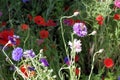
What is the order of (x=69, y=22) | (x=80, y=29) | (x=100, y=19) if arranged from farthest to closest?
(x=69, y=22), (x=100, y=19), (x=80, y=29)

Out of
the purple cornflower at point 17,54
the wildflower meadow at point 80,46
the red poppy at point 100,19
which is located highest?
the purple cornflower at point 17,54

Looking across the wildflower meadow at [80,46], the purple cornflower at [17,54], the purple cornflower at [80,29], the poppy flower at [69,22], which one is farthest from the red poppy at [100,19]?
the purple cornflower at [17,54]

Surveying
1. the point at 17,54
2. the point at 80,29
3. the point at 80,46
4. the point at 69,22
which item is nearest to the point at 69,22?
the point at 69,22

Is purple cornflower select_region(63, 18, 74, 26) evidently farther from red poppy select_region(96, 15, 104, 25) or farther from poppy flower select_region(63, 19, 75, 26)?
red poppy select_region(96, 15, 104, 25)

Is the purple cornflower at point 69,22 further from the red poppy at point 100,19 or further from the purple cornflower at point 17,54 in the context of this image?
A: the purple cornflower at point 17,54

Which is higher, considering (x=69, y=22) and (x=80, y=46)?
(x=69, y=22)

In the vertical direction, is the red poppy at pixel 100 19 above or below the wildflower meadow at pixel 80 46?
above

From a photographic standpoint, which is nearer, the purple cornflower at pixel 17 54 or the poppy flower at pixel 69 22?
the purple cornflower at pixel 17 54

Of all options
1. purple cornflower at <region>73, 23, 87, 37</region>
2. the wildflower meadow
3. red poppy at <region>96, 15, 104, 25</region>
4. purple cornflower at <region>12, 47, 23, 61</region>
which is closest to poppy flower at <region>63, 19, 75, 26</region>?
the wildflower meadow

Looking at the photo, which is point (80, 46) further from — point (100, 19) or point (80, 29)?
point (80, 29)

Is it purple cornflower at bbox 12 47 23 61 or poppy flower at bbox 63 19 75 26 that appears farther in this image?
poppy flower at bbox 63 19 75 26

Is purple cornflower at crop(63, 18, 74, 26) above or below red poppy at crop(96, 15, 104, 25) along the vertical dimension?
below

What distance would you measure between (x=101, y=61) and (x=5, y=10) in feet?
4.00

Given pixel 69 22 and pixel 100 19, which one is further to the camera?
pixel 69 22
